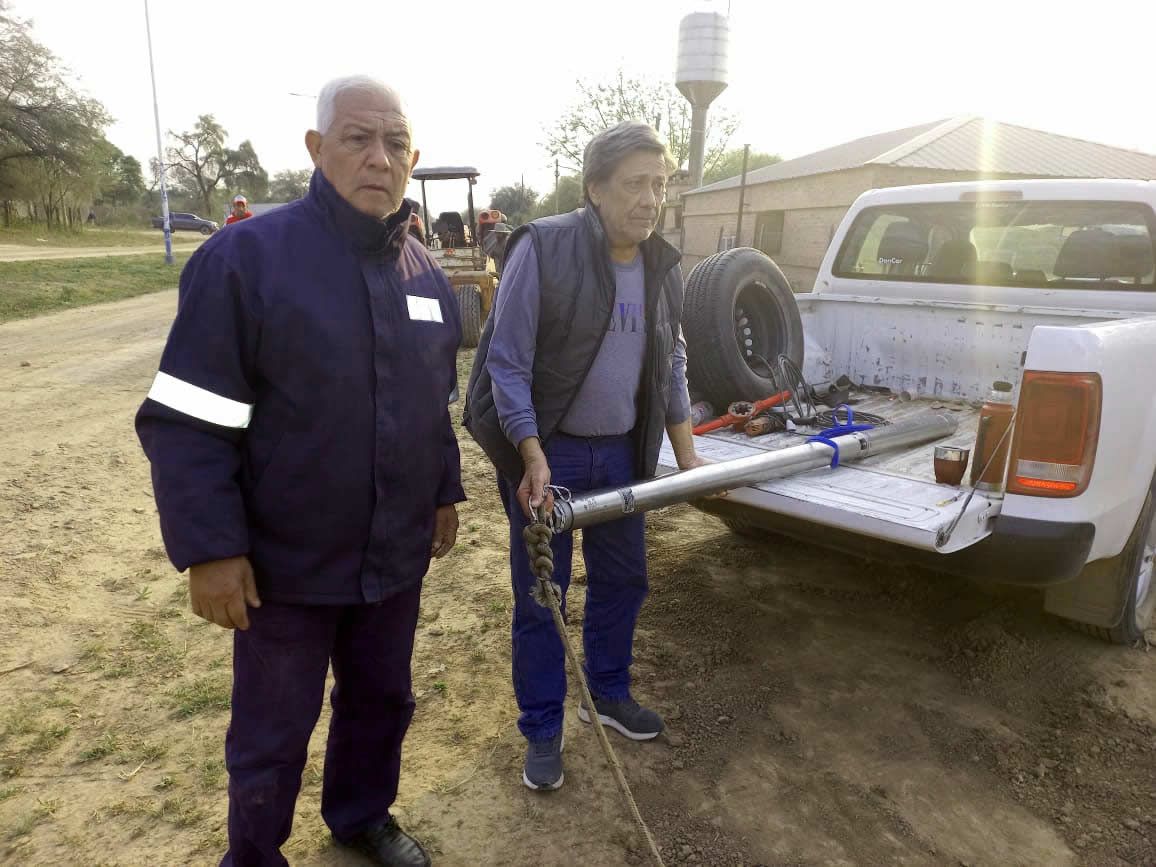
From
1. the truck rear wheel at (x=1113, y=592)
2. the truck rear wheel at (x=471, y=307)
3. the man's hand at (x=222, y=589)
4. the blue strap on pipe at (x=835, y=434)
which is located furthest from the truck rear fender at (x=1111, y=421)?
the truck rear wheel at (x=471, y=307)

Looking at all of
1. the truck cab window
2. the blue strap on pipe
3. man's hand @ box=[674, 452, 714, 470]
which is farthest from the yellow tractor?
man's hand @ box=[674, 452, 714, 470]

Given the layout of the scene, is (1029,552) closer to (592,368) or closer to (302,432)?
(592,368)

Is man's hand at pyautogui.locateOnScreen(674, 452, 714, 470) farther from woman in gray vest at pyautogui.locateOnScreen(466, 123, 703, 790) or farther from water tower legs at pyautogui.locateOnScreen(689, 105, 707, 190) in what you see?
water tower legs at pyautogui.locateOnScreen(689, 105, 707, 190)

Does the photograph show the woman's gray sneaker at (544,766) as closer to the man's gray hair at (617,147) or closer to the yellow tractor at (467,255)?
the man's gray hair at (617,147)

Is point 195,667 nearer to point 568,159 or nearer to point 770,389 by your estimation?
point 770,389

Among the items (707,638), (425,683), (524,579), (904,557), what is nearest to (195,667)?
(425,683)

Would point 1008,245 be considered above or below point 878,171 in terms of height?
below

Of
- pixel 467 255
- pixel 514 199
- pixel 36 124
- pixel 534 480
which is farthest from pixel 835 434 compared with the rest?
pixel 514 199

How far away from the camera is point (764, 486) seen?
9.05 feet

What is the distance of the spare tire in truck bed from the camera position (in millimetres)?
3764

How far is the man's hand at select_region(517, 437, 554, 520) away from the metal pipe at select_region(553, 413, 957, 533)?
0.16 feet

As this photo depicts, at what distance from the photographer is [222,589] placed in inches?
63.8

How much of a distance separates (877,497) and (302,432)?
1858 mm

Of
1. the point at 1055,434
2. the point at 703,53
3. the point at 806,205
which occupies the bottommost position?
the point at 1055,434
